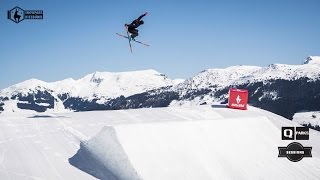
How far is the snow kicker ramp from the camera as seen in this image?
13852 millimetres

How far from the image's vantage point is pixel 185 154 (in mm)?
15211

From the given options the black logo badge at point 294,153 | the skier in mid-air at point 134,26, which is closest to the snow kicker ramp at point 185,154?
the black logo badge at point 294,153

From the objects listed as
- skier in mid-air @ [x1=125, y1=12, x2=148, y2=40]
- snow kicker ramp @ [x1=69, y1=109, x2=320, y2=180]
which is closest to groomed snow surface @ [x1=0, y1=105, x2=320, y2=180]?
snow kicker ramp @ [x1=69, y1=109, x2=320, y2=180]

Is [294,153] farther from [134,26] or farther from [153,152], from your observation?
[134,26]

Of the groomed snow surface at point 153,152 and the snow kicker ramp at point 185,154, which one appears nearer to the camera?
the groomed snow surface at point 153,152

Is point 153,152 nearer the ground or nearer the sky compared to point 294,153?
A: nearer the sky

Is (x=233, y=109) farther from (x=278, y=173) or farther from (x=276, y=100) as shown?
(x=276, y=100)

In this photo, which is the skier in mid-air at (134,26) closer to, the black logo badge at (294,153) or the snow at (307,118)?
the black logo badge at (294,153)

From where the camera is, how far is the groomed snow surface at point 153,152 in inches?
540

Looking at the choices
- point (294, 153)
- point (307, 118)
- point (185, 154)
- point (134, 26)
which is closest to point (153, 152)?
point (185, 154)

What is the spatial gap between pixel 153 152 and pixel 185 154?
1497 mm

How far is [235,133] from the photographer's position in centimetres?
1816

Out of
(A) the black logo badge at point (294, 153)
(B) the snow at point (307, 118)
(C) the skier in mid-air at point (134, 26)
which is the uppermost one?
(C) the skier in mid-air at point (134, 26)

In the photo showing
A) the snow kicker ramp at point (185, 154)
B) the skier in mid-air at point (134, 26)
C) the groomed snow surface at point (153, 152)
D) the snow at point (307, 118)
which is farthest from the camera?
the snow at point (307, 118)
